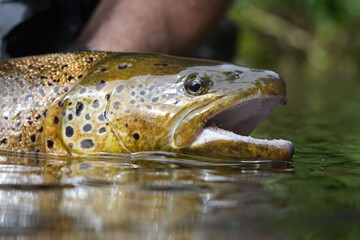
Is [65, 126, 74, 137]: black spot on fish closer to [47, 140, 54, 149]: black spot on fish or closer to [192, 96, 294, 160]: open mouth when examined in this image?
[47, 140, 54, 149]: black spot on fish

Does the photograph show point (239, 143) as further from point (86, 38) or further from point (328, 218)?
point (86, 38)

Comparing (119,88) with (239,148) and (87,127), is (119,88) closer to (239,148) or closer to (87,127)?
(87,127)

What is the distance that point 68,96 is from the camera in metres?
2.09

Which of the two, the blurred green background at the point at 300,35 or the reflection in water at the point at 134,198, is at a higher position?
the blurred green background at the point at 300,35

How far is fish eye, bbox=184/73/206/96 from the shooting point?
199 cm

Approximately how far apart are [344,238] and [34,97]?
1.54 m

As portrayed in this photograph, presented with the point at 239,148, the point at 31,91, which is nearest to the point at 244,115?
the point at 239,148

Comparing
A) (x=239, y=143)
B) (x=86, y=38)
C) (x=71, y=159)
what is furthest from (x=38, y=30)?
(x=239, y=143)

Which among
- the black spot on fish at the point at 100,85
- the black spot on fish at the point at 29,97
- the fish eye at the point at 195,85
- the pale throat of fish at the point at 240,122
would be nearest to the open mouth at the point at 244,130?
the pale throat of fish at the point at 240,122

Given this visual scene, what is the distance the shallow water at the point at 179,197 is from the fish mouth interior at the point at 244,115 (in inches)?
9.1

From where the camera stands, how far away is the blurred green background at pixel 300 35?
38.4ft

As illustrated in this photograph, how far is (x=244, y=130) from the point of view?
2.15 meters

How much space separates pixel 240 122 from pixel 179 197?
93 cm

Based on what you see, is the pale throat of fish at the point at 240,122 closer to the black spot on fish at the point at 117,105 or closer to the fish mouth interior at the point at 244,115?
the fish mouth interior at the point at 244,115
